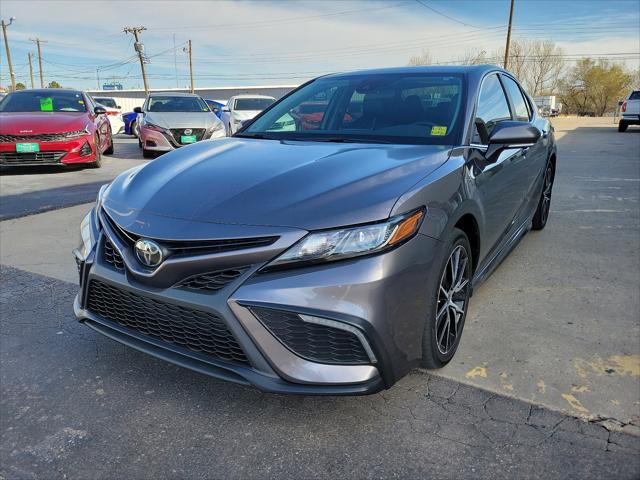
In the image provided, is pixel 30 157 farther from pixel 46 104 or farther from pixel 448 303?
pixel 448 303

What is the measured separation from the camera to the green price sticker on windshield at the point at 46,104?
363 inches

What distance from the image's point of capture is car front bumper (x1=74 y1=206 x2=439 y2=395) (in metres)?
1.82

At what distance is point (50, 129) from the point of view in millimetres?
Answer: 8406

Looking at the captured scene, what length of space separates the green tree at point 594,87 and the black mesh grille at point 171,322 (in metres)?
65.5

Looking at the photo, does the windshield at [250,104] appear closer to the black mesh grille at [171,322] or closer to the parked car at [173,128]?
the parked car at [173,128]

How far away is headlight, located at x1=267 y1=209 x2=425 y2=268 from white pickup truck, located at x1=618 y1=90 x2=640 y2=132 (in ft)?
74.9

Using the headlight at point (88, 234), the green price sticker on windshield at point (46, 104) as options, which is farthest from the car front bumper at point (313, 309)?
the green price sticker on windshield at point (46, 104)

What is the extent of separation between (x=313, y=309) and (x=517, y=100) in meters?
3.09

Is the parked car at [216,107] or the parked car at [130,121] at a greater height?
the parked car at [216,107]

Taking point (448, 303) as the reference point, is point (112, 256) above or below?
above

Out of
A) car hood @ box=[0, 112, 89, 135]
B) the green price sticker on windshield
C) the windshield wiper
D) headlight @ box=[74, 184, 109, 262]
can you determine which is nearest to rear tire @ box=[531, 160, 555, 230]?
the windshield wiper

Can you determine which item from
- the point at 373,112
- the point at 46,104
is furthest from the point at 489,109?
the point at 46,104

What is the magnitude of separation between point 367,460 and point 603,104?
68399mm

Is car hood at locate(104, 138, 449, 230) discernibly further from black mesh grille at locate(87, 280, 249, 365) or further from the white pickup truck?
the white pickup truck
